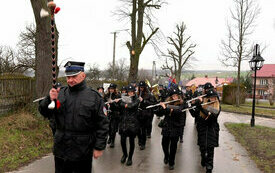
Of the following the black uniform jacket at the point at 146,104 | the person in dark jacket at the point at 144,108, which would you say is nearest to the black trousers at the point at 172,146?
the person in dark jacket at the point at 144,108

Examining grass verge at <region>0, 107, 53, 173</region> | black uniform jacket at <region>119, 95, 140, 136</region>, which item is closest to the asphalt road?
grass verge at <region>0, 107, 53, 173</region>

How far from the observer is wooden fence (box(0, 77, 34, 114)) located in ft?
27.2

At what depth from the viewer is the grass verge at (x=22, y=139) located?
5744 millimetres

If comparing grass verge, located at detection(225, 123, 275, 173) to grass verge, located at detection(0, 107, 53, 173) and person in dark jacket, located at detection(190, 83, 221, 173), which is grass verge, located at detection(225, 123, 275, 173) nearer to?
person in dark jacket, located at detection(190, 83, 221, 173)

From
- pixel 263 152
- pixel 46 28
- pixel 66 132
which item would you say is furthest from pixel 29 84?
pixel 263 152

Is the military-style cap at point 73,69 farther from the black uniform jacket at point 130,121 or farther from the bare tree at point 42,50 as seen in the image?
the bare tree at point 42,50

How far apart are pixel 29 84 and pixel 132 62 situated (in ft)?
29.4

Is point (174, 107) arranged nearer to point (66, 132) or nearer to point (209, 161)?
point (209, 161)

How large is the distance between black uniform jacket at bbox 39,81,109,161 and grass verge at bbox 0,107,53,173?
2900mm

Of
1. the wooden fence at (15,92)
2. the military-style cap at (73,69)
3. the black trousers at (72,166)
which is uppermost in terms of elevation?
the military-style cap at (73,69)

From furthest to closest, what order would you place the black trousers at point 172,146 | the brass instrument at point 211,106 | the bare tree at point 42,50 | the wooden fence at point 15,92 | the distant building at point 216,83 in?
the distant building at point 216,83 → the bare tree at point 42,50 → the wooden fence at point 15,92 → the black trousers at point 172,146 → the brass instrument at point 211,106

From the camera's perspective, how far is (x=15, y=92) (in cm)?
871

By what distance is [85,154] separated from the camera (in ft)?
10.6

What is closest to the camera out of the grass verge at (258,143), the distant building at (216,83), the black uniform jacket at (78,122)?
the black uniform jacket at (78,122)
